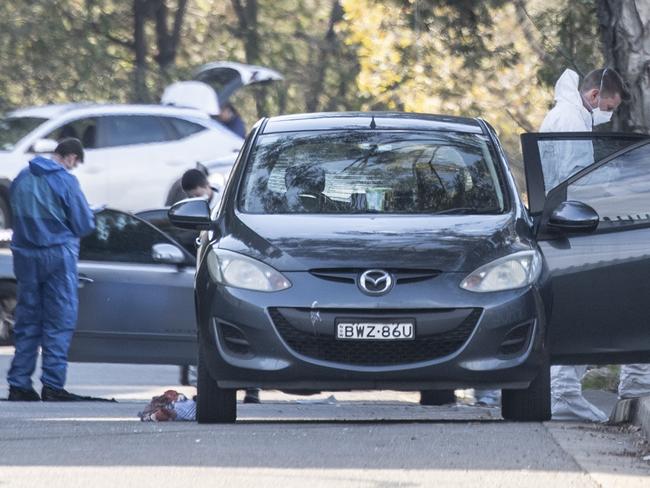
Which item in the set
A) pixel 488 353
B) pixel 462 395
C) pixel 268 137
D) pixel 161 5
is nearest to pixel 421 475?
pixel 488 353

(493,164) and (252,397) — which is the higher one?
(493,164)

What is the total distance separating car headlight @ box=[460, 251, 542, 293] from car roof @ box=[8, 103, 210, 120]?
13684 mm

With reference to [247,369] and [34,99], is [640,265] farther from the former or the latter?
[34,99]

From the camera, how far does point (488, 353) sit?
841 centimetres

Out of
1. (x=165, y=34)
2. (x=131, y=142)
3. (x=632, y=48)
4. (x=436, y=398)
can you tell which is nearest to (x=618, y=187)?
(x=632, y=48)

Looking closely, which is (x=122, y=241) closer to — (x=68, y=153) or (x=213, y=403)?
(x=68, y=153)

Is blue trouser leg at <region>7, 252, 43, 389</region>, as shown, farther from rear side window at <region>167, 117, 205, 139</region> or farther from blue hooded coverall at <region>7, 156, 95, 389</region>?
rear side window at <region>167, 117, 205, 139</region>

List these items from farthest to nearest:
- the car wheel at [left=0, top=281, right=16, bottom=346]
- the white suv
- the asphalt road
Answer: the white suv
the car wheel at [left=0, top=281, right=16, bottom=346]
the asphalt road

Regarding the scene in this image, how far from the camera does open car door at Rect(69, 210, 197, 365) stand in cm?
1280

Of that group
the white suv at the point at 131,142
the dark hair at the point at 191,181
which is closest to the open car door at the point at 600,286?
the dark hair at the point at 191,181

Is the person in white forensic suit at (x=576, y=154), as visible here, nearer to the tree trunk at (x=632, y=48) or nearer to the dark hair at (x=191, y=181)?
the tree trunk at (x=632, y=48)

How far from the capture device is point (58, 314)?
11.5m

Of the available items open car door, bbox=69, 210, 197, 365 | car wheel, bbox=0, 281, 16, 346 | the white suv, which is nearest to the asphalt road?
open car door, bbox=69, 210, 197, 365

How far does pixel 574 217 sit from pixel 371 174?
1063 mm
